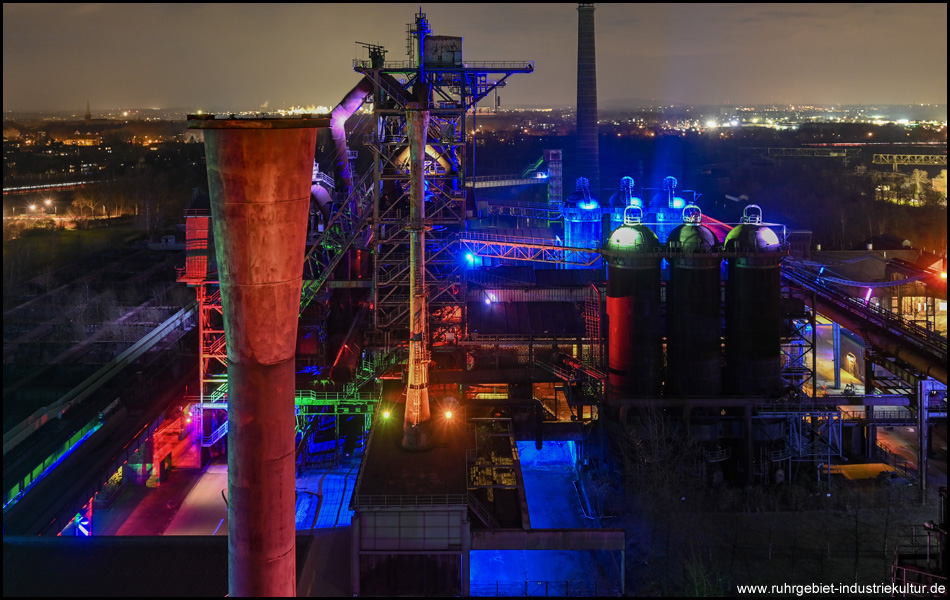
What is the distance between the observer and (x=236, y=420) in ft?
33.5

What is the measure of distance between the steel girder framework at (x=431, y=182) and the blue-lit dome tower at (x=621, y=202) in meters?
7.99

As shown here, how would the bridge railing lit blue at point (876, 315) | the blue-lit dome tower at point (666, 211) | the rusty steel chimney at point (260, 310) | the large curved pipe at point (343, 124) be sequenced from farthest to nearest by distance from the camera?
the blue-lit dome tower at point (666, 211) < the large curved pipe at point (343, 124) < the bridge railing lit blue at point (876, 315) < the rusty steel chimney at point (260, 310)

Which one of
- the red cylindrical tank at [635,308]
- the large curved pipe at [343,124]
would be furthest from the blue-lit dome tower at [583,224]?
the red cylindrical tank at [635,308]

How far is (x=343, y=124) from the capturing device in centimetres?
2850

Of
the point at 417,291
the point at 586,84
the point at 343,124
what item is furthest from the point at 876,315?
the point at 586,84

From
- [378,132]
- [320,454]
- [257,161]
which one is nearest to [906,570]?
[257,161]

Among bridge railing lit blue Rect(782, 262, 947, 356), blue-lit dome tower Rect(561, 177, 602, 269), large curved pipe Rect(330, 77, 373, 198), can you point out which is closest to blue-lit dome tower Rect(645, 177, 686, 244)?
blue-lit dome tower Rect(561, 177, 602, 269)

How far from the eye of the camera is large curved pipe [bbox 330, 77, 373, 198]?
2786cm

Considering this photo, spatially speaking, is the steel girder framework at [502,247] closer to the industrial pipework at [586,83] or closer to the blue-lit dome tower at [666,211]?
the blue-lit dome tower at [666,211]

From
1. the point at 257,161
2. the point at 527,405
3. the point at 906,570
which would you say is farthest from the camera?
the point at 527,405

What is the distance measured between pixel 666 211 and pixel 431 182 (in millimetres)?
11237

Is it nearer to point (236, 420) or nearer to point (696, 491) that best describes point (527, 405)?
point (696, 491)

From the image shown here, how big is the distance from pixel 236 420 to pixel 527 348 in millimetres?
18519

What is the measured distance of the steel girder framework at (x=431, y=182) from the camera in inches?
1050
